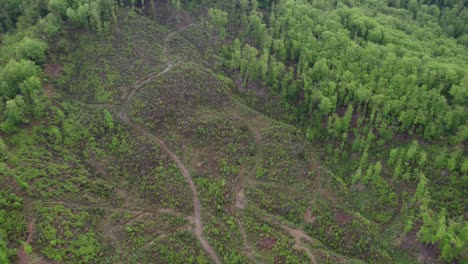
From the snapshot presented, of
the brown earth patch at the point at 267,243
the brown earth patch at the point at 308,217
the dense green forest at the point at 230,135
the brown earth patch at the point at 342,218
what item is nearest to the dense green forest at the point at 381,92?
the dense green forest at the point at 230,135

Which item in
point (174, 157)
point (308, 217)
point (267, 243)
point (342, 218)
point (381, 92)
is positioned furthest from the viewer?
point (381, 92)

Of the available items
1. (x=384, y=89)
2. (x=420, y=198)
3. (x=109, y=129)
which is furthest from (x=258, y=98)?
(x=420, y=198)

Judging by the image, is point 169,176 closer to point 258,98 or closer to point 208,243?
point 208,243

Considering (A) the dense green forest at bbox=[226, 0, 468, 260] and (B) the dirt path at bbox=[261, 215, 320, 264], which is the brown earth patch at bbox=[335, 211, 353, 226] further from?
(B) the dirt path at bbox=[261, 215, 320, 264]

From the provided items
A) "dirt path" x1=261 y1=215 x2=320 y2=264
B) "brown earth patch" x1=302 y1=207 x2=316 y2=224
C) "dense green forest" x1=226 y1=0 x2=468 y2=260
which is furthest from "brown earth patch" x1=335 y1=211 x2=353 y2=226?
"dirt path" x1=261 y1=215 x2=320 y2=264

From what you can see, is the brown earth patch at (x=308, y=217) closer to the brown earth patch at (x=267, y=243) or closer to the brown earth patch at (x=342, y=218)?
the brown earth patch at (x=342, y=218)

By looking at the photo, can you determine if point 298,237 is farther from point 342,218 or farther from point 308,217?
point 342,218

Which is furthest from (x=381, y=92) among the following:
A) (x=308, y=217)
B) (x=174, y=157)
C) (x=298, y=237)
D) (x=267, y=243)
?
(x=174, y=157)

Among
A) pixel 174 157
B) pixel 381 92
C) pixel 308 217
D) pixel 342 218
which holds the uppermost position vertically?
pixel 381 92
